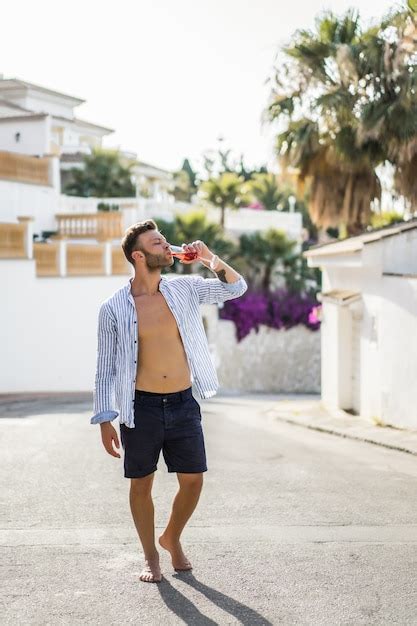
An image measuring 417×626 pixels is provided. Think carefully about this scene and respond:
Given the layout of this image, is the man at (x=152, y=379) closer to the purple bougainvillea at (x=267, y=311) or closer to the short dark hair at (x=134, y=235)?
the short dark hair at (x=134, y=235)

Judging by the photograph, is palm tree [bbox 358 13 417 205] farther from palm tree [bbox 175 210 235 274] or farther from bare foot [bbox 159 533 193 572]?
bare foot [bbox 159 533 193 572]

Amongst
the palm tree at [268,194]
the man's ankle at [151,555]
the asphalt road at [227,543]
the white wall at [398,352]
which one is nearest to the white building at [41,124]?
the palm tree at [268,194]

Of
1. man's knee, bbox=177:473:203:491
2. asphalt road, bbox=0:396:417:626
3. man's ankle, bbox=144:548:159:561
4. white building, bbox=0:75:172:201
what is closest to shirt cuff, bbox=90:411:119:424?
man's knee, bbox=177:473:203:491

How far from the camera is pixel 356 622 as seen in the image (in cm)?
562

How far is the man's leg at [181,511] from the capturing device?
6.72 meters

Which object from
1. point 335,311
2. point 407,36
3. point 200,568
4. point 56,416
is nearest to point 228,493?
point 200,568

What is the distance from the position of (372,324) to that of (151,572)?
13.3 m

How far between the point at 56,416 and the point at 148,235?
11896 millimetres

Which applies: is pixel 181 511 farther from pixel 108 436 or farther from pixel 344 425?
pixel 344 425

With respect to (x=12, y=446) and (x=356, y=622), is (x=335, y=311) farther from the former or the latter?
(x=356, y=622)

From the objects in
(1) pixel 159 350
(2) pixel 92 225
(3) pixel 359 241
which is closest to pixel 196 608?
(1) pixel 159 350

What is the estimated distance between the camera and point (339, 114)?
26.1m

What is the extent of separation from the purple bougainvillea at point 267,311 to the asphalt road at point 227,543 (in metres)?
29.7

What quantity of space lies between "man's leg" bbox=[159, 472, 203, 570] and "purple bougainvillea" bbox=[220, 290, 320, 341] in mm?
34882
